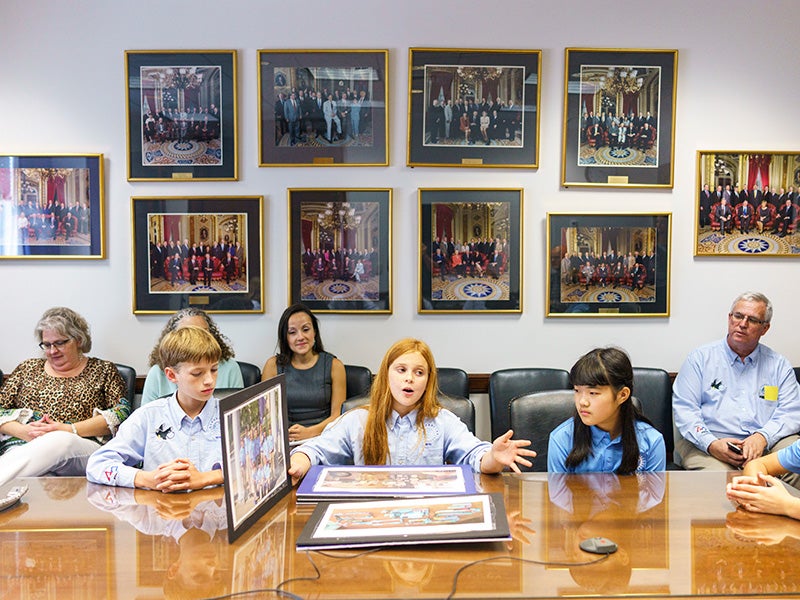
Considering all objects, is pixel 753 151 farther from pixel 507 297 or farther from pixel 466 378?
pixel 466 378

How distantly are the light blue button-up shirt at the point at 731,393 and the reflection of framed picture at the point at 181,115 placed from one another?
2.80 meters

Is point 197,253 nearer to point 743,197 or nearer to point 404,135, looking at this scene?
point 404,135

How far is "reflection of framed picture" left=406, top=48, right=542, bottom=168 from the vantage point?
4254 mm

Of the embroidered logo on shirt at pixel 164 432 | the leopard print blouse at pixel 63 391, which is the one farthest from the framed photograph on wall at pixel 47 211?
the embroidered logo on shirt at pixel 164 432

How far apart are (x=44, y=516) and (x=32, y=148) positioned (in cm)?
302

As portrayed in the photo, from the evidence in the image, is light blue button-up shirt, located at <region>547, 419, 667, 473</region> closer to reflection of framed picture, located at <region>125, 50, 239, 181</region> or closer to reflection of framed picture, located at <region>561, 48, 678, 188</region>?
reflection of framed picture, located at <region>561, 48, 678, 188</region>

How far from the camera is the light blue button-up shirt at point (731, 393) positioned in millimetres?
3885

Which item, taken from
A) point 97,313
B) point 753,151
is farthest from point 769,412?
point 97,313

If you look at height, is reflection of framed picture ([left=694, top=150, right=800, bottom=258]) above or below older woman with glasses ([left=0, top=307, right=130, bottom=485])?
above

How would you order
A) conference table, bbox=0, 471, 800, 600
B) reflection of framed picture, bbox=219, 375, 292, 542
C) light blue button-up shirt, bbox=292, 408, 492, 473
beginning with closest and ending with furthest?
1. conference table, bbox=0, 471, 800, 600
2. reflection of framed picture, bbox=219, 375, 292, 542
3. light blue button-up shirt, bbox=292, 408, 492, 473

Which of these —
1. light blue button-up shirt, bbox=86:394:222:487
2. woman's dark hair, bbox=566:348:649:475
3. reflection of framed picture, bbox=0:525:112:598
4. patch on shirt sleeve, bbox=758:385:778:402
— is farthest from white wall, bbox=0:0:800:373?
reflection of framed picture, bbox=0:525:112:598

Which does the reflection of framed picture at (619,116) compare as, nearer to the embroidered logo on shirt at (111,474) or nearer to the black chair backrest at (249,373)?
the black chair backrest at (249,373)

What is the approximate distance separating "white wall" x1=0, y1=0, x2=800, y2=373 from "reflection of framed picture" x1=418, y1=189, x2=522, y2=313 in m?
0.07

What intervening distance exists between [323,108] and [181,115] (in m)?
0.83
